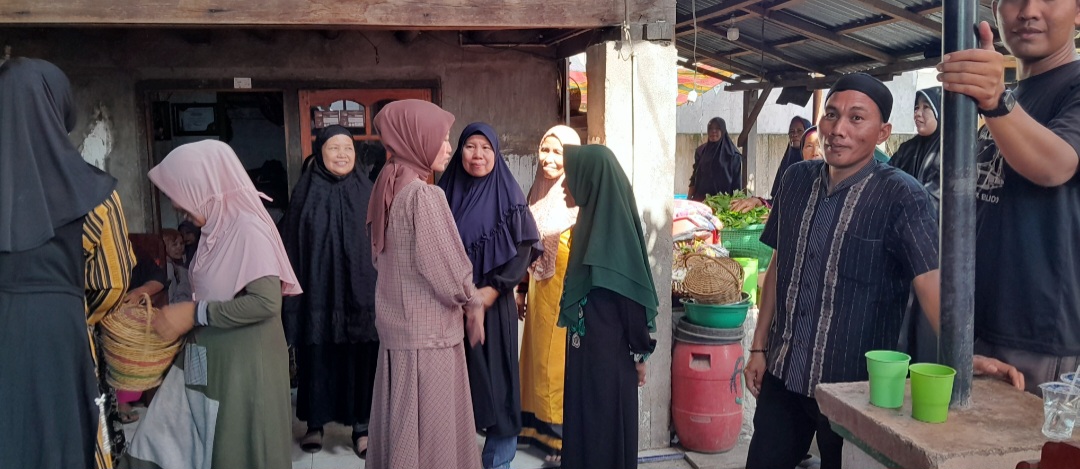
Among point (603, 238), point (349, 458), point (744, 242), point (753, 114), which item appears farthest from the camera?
point (753, 114)

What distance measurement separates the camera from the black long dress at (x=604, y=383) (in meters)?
3.22

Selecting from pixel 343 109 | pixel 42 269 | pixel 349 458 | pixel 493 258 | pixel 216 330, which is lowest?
pixel 349 458

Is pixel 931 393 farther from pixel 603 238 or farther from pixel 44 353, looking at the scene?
pixel 44 353

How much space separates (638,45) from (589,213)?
4.44 ft

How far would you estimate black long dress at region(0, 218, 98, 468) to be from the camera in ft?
7.88

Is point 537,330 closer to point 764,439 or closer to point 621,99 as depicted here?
point 621,99

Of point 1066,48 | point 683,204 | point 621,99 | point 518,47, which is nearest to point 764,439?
point 1066,48

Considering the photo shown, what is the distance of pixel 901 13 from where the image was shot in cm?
647

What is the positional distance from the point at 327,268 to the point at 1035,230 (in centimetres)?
342

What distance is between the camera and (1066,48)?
1910 mm

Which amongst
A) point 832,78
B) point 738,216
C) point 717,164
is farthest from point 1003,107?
point 832,78

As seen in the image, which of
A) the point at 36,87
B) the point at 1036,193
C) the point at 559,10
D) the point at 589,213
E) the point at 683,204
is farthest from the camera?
the point at 683,204

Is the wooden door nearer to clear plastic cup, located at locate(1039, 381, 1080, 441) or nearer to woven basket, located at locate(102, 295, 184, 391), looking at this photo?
woven basket, located at locate(102, 295, 184, 391)

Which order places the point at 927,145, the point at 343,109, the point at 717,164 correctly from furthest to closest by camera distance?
1. the point at 717,164
2. the point at 343,109
3. the point at 927,145
